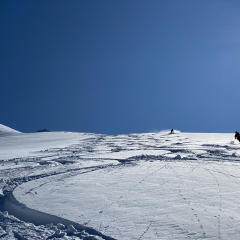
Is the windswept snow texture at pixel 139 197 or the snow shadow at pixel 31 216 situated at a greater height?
the windswept snow texture at pixel 139 197

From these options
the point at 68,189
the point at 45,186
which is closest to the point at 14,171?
the point at 45,186

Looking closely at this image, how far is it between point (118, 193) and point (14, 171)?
3183 millimetres

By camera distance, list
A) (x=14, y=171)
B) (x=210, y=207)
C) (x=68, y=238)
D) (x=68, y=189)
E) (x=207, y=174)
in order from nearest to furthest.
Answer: (x=68, y=238), (x=210, y=207), (x=68, y=189), (x=207, y=174), (x=14, y=171)

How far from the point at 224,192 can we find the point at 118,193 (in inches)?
73.2

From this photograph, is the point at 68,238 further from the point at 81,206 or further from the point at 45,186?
the point at 45,186

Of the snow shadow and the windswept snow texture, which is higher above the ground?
the windswept snow texture

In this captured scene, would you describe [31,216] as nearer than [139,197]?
Yes

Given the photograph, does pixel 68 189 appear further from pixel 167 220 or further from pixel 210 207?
pixel 210 207

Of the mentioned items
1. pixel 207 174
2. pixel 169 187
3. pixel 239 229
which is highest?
pixel 207 174

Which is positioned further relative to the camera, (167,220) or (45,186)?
(45,186)

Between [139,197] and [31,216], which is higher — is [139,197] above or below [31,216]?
above

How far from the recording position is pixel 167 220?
2812mm

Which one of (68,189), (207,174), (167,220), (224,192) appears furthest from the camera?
(207,174)

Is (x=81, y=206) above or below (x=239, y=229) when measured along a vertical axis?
below
